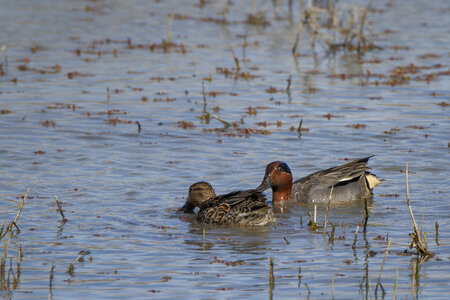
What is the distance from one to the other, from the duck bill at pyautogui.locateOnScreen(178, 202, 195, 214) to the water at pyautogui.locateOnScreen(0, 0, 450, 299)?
128 millimetres

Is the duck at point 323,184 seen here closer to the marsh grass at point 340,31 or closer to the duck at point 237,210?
the duck at point 237,210

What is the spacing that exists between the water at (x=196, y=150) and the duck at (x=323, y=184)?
0.87 ft

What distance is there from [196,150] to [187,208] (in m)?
3.22

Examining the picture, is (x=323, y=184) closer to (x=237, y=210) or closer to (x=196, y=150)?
(x=237, y=210)

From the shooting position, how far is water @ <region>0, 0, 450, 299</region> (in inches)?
305

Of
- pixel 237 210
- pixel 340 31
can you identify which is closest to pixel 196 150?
pixel 237 210

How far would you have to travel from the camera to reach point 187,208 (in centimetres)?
1033

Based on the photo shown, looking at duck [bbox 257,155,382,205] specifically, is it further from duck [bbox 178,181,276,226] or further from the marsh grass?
the marsh grass

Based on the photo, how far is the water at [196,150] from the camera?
7.75 m

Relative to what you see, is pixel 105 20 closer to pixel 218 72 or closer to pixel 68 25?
pixel 68 25

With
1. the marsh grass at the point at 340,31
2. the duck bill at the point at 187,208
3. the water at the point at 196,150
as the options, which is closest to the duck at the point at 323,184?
the water at the point at 196,150

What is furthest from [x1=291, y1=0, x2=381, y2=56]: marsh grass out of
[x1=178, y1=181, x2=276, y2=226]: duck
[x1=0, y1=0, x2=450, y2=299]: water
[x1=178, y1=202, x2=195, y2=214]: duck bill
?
[x1=178, y1=181, x2=276, y2=226]: duck

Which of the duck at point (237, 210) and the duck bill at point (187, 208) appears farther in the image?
the duck bill at point (187, 208)

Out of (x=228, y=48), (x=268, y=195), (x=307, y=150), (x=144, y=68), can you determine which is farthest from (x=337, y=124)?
(x=228, y=48)
